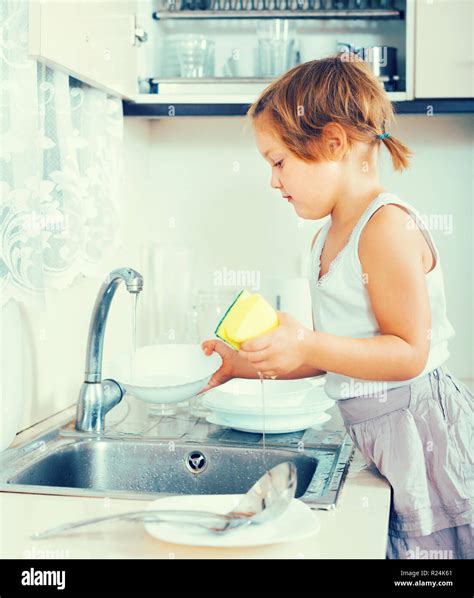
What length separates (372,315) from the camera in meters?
1.19

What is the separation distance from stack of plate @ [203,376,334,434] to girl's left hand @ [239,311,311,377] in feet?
0.87

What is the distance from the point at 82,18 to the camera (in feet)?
4.34

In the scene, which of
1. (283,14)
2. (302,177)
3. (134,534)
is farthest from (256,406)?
(283,14)

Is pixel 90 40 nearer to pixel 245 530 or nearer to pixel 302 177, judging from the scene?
pixel 302 177

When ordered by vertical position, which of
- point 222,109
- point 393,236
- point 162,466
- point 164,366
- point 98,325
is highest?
point 222,109

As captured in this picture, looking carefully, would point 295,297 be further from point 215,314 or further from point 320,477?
point 320,477

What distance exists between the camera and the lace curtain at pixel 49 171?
118 cm

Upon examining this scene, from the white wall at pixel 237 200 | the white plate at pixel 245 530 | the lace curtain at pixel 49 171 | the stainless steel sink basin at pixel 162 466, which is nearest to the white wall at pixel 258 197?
the white wall at pixel 237 200

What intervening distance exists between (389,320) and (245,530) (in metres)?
0.39

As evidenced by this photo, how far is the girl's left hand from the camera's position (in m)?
1.04

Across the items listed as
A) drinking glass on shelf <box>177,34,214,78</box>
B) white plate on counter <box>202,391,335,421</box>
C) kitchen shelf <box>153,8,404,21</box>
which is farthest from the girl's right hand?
kitchen shelf <box>153,8,404,21</box>

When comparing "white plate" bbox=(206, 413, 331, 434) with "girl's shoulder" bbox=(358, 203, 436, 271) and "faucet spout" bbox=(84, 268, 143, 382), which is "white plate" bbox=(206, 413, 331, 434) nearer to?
"faucet spout" bbox=(84, 268, 143, 382)
